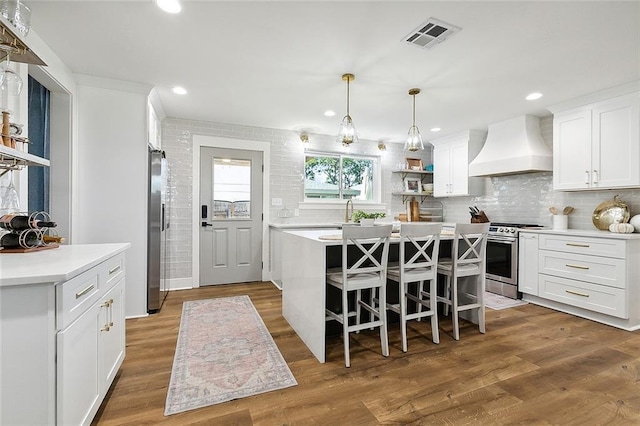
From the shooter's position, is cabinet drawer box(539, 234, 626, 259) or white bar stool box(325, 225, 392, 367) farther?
cabinet drawer box(539, 234, 626, 259)

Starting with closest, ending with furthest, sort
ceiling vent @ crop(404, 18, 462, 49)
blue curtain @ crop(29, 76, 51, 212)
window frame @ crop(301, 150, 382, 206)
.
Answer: ceiling vent @ crop(404, 18, 462, 49)
blue curtain @ crop(29, 76, 51, 212)
window frame @ crop(301, 150, 382, 206)

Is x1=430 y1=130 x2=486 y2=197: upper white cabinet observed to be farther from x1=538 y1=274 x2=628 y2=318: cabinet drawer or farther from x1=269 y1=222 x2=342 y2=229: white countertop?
x1=269 y1=222 x2=342 y2=229: white countertop

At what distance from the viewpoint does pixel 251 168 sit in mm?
4730

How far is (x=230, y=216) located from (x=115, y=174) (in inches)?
68.5

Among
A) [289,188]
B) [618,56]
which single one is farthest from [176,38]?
[618,56]

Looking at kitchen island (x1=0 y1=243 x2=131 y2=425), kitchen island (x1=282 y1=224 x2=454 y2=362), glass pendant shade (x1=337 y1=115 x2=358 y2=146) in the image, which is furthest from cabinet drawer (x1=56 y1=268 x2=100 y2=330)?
glass pendant shade (x1=337 y1=115 x2=358 y2=146)

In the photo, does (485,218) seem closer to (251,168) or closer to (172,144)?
(251,168)

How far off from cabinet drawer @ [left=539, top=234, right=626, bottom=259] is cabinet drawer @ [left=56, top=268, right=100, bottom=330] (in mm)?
4337

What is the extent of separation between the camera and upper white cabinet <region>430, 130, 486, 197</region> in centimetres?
490

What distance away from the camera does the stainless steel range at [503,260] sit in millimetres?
3932

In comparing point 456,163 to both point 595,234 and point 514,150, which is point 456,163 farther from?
point 595,234

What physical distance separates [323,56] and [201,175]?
274cm

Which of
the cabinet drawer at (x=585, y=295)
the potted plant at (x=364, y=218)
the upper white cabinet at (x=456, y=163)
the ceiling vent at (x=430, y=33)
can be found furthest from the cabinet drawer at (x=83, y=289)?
the upper white cabinet at (x=456, y=163)

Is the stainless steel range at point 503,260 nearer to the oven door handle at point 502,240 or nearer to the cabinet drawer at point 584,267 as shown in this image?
the oven door handle at point 502,240
